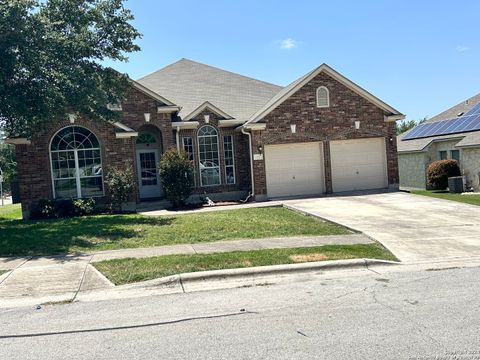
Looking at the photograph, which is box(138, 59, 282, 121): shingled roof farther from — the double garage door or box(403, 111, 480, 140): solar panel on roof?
box(403, 111, 480, 140): solar panel on roof

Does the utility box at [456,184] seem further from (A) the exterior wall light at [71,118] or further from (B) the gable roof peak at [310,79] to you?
(A) the exterior wall light at [71,118]

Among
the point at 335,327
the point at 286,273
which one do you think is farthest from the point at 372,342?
the point at 286,273

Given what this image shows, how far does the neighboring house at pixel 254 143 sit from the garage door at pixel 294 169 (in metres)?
0.04

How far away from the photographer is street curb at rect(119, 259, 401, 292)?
25.0 feet

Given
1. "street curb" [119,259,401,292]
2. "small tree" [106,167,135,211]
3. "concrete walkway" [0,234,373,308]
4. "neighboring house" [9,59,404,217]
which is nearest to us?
"concrete walkway" [0,234,373,308]

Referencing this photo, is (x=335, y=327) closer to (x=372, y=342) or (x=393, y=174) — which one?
(x=372, y=342)

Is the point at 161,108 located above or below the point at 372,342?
above

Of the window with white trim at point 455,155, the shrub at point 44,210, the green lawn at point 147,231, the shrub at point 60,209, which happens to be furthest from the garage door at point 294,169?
the shrub at point 44,210

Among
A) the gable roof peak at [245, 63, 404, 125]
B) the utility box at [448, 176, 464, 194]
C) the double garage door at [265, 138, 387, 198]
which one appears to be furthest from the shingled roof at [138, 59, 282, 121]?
the utility box at [448, 176, 464, 194]

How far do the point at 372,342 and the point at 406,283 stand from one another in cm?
277

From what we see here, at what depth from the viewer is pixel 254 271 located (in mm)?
8000

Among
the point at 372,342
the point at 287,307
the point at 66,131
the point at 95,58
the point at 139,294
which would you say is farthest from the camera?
the point at 66,131

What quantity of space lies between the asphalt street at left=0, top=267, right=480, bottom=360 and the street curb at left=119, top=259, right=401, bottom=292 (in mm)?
543

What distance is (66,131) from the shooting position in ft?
62.2
